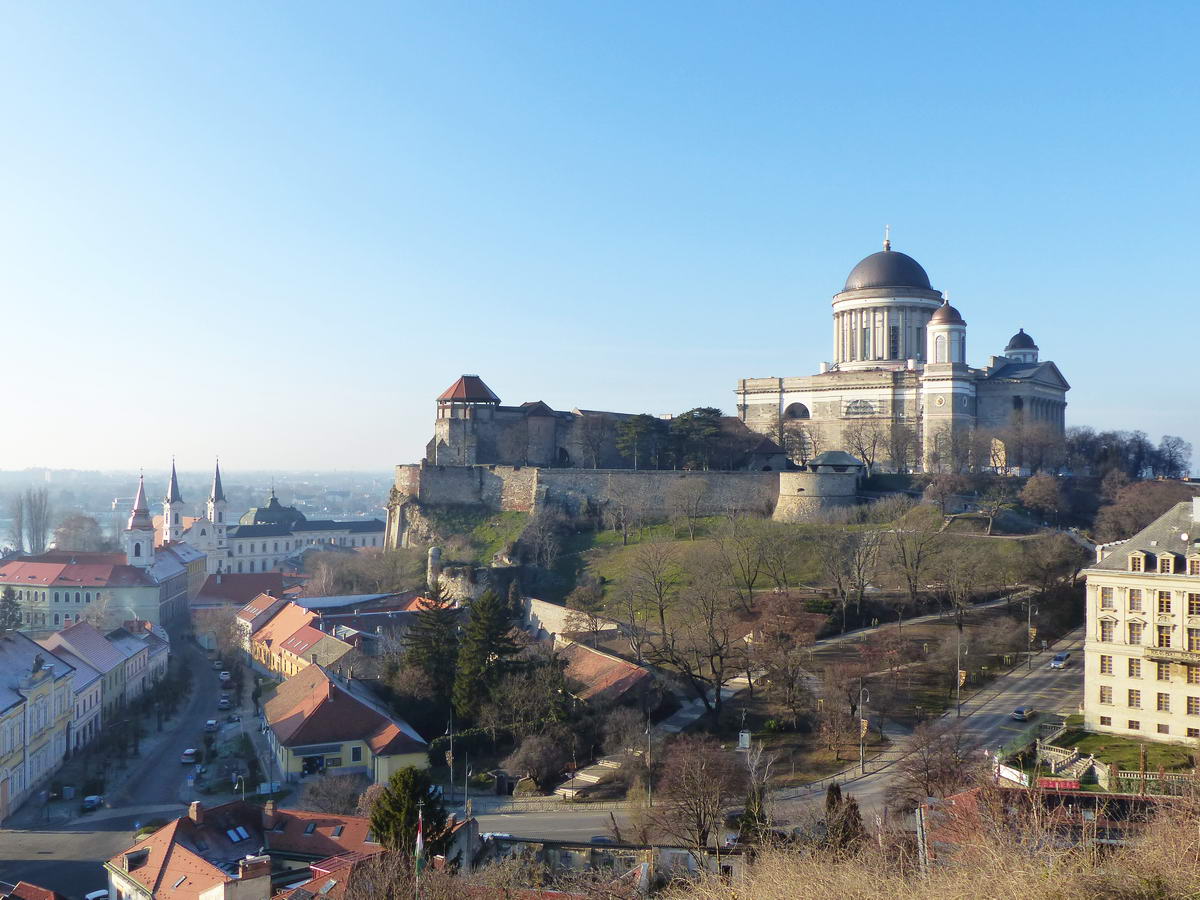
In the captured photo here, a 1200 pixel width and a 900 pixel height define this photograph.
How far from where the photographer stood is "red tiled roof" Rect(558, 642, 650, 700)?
33688 millimetres

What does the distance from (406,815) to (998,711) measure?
19205mm

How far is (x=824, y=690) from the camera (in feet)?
107

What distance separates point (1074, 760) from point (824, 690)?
7.86 meters

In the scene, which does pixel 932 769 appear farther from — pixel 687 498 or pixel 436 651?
pixel 687 498

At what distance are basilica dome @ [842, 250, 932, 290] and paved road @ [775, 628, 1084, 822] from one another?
38393mm

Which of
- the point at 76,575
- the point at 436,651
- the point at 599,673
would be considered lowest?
the point at 599,673

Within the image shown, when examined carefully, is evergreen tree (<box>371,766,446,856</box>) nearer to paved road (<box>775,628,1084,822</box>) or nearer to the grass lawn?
paved road (<box>775,628,1084,822</box>)

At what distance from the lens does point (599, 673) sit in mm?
35781

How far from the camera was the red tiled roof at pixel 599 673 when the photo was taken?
33.7m

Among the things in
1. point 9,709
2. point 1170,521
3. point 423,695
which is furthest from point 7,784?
point 1170,521

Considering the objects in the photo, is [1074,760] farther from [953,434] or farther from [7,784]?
[953,434]

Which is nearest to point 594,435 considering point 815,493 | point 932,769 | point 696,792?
point 815,493

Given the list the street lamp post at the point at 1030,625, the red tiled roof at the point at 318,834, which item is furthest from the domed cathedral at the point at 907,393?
the red tiled roof at the point at 318,834

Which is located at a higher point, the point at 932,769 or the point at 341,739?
the point at 932,769
